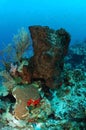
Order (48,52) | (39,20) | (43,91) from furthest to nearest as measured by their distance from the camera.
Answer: (39,20) → (43,91) → (48,52)

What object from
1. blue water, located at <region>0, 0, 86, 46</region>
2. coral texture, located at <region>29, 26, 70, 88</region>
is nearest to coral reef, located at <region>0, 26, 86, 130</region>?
coral texture, located at <region>29, 26, 70, 88</region>

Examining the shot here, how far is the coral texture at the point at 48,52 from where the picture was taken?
6.75 meters

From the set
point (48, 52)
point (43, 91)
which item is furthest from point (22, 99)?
point (48, 52)

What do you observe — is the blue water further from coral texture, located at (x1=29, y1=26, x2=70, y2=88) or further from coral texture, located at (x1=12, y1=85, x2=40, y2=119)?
coral texture, located at (x1=12, y1=85, x2=40, y2=119)

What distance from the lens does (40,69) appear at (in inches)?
274

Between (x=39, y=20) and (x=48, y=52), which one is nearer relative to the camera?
(x=48, y=52)

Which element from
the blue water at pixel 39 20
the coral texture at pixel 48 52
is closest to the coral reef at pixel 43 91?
the coral texture at pixel 48 52

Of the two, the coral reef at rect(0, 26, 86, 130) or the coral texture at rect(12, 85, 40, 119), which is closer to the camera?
the coral reef at rect(0, 26, 86, 130)

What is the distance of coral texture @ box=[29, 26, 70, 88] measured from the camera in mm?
6754

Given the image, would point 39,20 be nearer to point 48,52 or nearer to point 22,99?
point 48,52

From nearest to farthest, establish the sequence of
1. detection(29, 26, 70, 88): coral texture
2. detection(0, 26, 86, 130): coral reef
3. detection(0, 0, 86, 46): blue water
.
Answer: detection(0, 26, 86, 130): coral reef → detection(29, 26, 70, 88): coral texture → detection(0, 0, 86, 46): blue water

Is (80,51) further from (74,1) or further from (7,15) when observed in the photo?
(74,1)

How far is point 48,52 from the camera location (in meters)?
6.72

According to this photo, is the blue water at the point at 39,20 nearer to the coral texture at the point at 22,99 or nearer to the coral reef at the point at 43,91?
the coral reef at the point at 43,91
